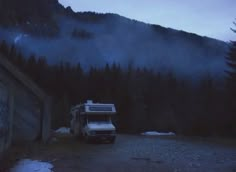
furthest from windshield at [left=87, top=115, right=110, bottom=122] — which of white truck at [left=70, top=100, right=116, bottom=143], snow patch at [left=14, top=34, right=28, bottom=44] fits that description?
snow patch at [left=14, top=34, right=28, bottom=44]

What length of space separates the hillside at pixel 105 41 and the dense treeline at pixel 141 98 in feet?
180

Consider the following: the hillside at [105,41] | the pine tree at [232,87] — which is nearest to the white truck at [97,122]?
the pine tree at [232,87]

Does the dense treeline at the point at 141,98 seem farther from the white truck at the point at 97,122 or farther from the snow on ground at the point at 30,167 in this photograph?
the snow on ground at the point at 30,167

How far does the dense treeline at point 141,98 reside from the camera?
165 feet

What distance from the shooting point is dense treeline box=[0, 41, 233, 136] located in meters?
50.3

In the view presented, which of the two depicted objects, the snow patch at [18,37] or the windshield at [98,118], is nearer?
the windshield at [98,118]

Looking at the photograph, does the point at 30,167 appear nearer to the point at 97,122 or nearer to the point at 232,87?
the point at 97,122

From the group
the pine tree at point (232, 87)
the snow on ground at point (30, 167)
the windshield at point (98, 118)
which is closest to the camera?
the snow on ground at point (30, 167)

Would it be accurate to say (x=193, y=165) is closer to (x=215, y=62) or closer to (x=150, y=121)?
(x=150, y=121)

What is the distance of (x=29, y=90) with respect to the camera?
24531 millimetres

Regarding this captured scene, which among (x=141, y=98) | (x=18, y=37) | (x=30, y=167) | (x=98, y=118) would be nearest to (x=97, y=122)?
(x=98, y=118)

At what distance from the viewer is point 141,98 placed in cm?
6419

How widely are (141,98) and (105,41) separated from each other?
4440 inches

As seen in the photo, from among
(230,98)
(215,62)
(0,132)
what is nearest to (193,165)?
(0,132)
